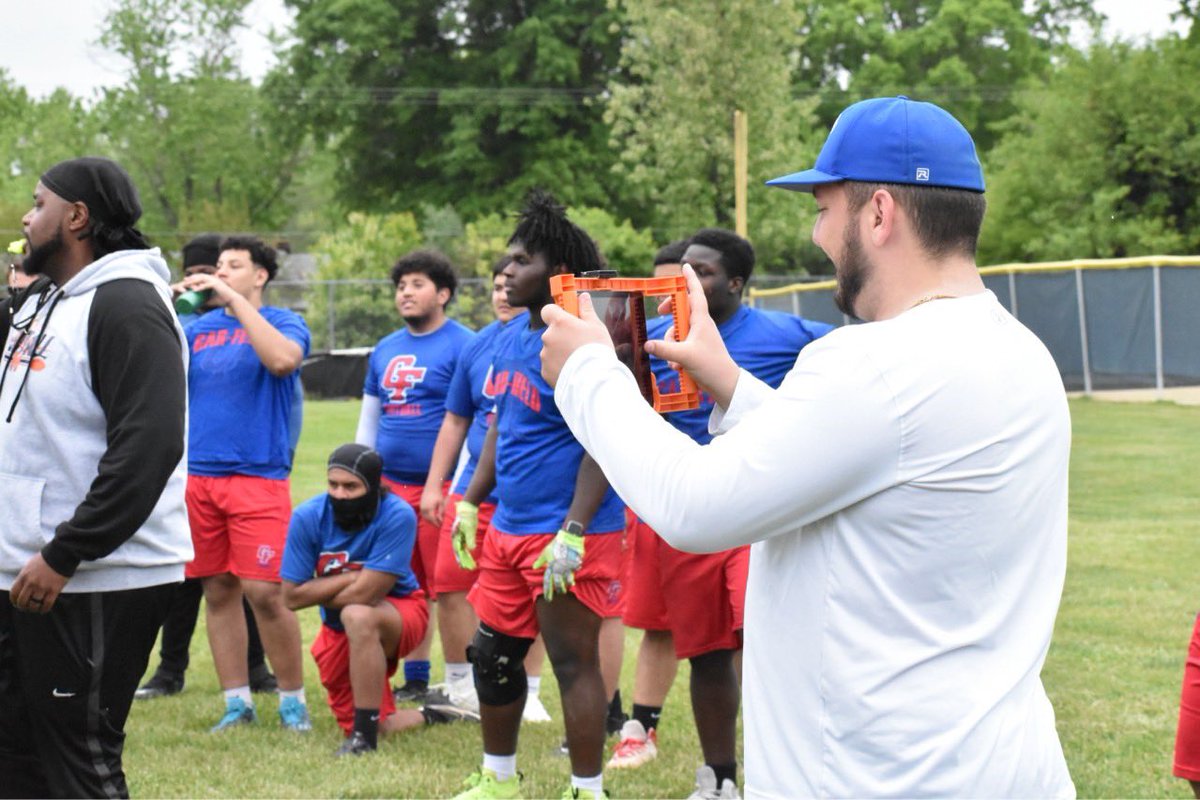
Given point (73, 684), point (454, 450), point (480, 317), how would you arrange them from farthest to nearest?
1. point (480, 317)
2. point (454, 450)
3. point (73, 684)

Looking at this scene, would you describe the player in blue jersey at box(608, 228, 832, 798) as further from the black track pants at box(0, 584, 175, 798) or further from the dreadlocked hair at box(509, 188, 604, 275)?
the black track pants at box(0, 584, 175, 798)

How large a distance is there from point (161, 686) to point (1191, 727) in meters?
6.06

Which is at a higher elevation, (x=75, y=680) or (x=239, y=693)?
(x=75, y=680)

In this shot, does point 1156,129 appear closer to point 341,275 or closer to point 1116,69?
point 1116,69

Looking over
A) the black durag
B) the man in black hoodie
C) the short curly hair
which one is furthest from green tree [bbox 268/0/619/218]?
the man in black hoodie

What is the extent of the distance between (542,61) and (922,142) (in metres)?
44.3

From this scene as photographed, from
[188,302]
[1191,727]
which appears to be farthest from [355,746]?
[1191,727]

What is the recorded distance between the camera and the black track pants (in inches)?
153

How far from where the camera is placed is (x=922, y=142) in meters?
2.22

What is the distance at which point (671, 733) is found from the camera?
6.90 meters

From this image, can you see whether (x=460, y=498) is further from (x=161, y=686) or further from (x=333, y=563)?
(x=161, y=686)

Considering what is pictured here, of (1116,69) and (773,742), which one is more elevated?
(1116,69)

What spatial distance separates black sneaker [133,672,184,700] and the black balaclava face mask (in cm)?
183

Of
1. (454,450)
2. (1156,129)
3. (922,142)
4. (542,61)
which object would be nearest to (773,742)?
(922,142)
